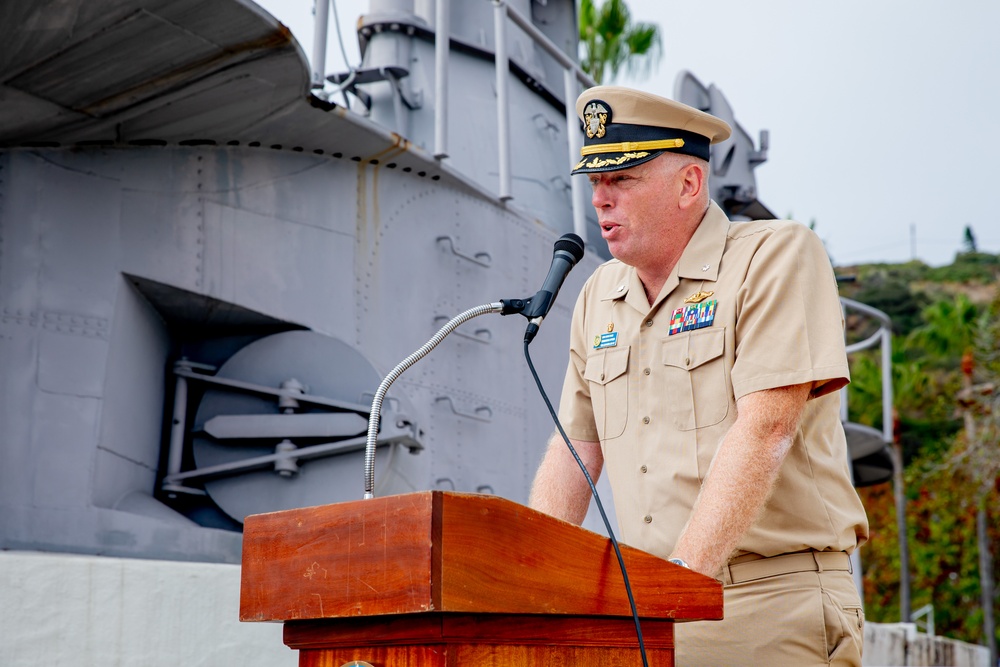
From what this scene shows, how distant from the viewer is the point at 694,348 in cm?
234

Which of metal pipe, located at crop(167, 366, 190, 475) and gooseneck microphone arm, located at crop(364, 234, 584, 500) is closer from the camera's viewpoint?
gooseneck microphone arm, located at crop(364, 234, 584, 500)

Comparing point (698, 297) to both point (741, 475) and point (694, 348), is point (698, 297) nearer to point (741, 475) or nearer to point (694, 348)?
point (694, 348)

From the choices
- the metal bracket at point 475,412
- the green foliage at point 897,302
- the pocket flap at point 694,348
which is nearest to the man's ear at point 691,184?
the pocket flap at point 694,348

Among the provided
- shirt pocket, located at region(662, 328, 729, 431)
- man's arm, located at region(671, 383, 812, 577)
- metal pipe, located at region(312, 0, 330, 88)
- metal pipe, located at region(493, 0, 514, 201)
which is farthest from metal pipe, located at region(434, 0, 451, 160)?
man's arm, located at region(671, 383, 812, 577)

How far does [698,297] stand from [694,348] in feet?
0.40

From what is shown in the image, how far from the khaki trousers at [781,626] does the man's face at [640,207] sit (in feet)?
2.42

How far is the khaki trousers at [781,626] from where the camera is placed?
2115 millimetres

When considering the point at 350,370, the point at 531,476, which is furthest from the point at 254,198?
the point at 531,476

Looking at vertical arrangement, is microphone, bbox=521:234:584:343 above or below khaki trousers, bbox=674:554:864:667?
above

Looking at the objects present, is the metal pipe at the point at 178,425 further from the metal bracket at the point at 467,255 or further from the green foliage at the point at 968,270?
the green foliage at the point at 968,270

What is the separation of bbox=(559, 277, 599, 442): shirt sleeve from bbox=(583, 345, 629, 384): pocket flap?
6cm

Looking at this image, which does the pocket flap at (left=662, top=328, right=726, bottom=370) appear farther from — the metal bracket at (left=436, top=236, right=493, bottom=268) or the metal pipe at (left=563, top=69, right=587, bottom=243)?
the metal pipe at (left=563, top=69, right=587, bottom=243)

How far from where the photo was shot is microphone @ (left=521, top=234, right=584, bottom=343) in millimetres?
2098

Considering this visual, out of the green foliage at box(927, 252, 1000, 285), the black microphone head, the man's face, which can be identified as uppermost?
the green foliage at box(927, 252, 1000, 285)
